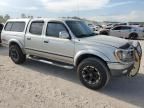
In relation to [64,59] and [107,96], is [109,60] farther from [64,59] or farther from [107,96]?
[64,59]

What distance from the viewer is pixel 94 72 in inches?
214

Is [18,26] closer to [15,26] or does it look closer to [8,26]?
[15,26]

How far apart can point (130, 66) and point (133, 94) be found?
2.38ft

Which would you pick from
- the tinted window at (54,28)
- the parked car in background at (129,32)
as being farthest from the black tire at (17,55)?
the parked car in background at (129,32)

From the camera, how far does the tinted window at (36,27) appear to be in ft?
22.5

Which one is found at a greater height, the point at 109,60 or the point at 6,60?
the point at 109,60

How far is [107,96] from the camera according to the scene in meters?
5.16

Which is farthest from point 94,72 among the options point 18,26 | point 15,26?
point 15,26

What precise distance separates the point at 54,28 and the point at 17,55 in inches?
86.6

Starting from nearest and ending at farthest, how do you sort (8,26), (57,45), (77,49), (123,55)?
1. (123,55)
2. (77,49)
3. (57,45)
4. (8,26)

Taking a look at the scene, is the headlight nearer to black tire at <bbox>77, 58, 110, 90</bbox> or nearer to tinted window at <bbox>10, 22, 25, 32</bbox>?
black tire at <bbox>77, 58, 110, 90</bbox>

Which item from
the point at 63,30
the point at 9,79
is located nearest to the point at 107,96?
the point at 63,30

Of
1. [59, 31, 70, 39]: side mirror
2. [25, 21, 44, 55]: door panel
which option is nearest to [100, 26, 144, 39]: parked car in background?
[25, 21, 44, 55]: door panel

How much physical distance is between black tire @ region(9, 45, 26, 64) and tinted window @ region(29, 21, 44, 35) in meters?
0.99
